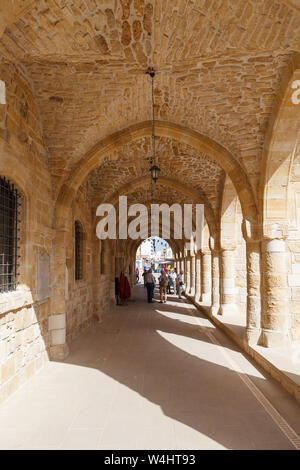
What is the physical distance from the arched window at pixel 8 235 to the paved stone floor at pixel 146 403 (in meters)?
1.35

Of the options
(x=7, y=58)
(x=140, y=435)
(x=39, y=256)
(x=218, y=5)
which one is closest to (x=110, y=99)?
(x=7, y=58)

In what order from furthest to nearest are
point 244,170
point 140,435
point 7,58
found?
point 244,170 < point 7,58 < point 140,435

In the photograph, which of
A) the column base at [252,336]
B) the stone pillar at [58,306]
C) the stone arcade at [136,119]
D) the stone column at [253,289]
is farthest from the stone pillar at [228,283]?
the stone pillar at [58,306]

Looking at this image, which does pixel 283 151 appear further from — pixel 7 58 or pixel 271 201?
pixel 7 58

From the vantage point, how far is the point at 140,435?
2.67 meters

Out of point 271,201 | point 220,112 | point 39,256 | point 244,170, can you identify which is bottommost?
point 39,256

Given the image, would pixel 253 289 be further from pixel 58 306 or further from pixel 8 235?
pixel 8 235

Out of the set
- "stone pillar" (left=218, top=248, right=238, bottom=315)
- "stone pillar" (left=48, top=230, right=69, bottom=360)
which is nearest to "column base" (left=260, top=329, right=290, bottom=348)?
"stone pillar" (left=218, top=248, right=238, bottom=315)

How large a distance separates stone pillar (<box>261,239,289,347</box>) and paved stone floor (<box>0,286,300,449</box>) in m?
0.64

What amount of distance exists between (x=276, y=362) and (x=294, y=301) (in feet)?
4.57

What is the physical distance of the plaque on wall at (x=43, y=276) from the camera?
451cm

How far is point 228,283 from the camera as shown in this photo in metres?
7.88

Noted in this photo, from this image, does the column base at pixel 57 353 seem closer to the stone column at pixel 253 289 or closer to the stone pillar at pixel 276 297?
the stone column at pixel 253 289

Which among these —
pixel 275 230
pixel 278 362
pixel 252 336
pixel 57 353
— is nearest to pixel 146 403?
pixel 278 362
